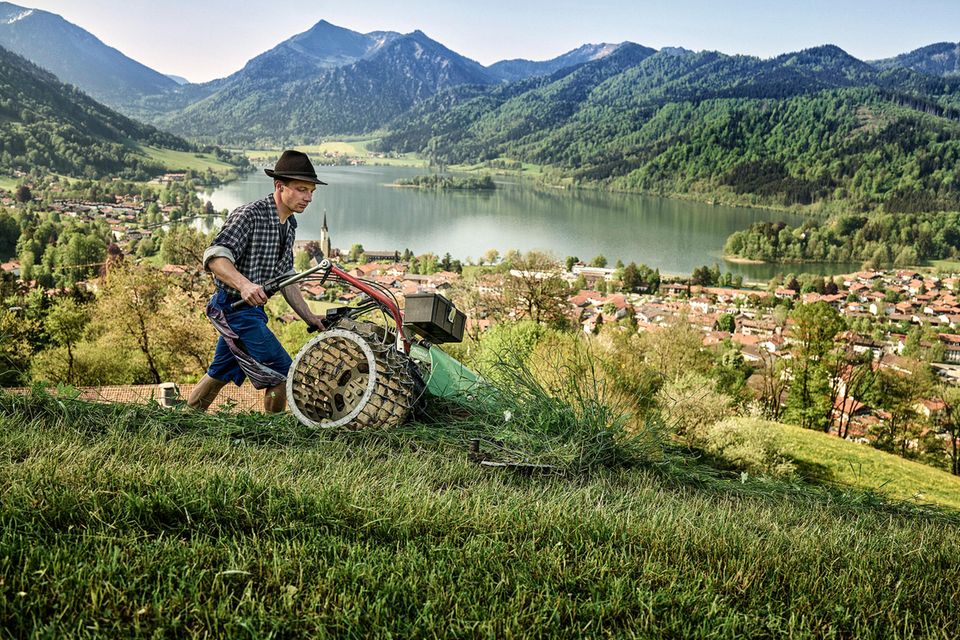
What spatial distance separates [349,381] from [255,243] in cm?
105

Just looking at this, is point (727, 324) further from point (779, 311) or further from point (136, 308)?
point (136, 308)

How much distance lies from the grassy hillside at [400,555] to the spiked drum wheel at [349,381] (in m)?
0.53

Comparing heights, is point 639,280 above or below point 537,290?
below

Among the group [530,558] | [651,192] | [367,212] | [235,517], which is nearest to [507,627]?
[530,558]

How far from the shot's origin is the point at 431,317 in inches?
135

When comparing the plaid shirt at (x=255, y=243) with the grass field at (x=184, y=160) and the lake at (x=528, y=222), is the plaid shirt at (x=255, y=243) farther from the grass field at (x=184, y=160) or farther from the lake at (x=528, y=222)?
the grass field at (x=184, y=160)

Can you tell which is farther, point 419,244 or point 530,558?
point 419,244

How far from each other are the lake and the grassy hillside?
73.6 m

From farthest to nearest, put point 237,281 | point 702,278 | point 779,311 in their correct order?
point 702,278
point 779,311
point 237,281

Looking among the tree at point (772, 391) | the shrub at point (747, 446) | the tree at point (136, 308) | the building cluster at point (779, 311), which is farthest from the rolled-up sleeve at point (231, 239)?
the building cluster at point (779, 311)

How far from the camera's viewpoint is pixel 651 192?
6722 inches

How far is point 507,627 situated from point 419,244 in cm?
9008

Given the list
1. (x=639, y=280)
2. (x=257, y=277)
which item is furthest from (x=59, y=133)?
(x=257, y=277)

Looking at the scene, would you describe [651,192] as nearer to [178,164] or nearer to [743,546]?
[178,164]
